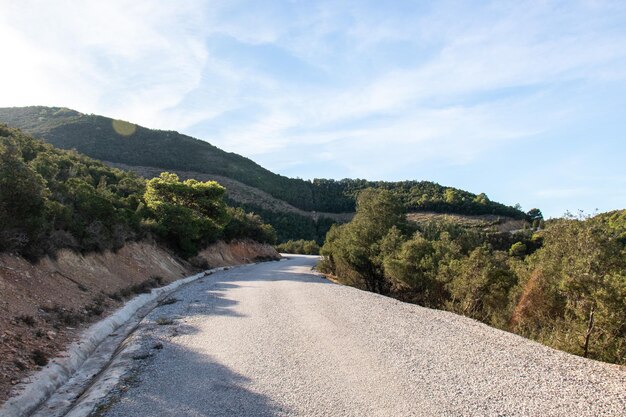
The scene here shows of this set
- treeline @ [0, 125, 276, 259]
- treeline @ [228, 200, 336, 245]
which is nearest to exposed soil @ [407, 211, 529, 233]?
treeline @ [228, 200, 336, 245]

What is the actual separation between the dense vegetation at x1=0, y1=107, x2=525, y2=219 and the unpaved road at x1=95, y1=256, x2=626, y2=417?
70796 mm

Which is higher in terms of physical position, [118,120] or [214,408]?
[118,120]

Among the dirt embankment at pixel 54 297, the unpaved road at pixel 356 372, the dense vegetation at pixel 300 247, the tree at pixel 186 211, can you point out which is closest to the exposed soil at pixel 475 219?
the dense vegetation at pixel 300 247

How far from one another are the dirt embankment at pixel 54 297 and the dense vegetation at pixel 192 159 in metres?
63.3

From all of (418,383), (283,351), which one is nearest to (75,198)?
(283,351)

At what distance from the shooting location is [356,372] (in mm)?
7555

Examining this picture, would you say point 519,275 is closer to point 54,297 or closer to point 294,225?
point 54,297

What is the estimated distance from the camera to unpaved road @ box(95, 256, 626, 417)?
6.10 metres

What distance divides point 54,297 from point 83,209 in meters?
8.92

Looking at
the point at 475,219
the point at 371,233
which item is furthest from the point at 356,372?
the point at 475,219

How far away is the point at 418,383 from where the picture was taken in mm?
7039

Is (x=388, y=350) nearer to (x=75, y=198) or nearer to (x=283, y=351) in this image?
(x=283, y=351)

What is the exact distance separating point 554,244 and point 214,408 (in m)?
10.8

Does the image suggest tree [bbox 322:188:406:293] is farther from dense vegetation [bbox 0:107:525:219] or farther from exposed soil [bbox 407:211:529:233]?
exposed soil [bbox 407:211:529:233]
